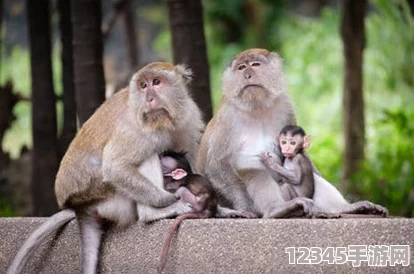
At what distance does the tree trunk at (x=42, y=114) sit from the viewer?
936cm

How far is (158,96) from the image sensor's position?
6.28 meters

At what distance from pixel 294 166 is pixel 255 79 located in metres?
0.62

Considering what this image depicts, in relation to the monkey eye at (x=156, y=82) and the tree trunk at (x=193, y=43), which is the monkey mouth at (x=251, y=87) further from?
the tree trunk at (x=193, y=43)

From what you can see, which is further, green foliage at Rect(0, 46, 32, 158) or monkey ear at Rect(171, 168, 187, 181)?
green foliage at Rect(0, 46, 32, 158)

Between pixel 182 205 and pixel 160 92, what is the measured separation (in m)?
0.75

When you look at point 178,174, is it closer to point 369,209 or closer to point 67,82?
point 369,209

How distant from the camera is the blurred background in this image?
10.8 m

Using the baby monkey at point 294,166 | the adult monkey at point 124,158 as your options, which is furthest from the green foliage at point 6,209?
Answer: the baby monkey at point 294,166

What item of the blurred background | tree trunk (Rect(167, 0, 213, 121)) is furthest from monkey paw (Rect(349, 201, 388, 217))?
tree trunk (Rect(167, 0, 213, 121))

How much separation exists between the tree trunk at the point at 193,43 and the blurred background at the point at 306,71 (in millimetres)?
107

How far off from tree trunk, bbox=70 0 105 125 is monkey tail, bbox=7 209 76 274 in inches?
70.6

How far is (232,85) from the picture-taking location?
20.9 feet

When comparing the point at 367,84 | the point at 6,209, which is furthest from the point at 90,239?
the point at 367,84

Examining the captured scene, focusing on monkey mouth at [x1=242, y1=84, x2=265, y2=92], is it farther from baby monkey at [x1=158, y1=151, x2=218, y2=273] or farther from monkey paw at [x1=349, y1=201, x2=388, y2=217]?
monkey paw at [x1=349, y1=201, x2=388, y2=217]
